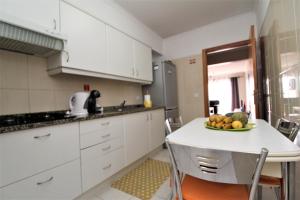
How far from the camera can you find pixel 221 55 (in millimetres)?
4445

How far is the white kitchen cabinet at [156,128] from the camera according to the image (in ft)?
8.80

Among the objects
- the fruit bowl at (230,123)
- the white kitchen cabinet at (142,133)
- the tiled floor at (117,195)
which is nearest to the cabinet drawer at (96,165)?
the tiled floor at (117,195)

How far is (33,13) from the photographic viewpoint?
4.65 feet

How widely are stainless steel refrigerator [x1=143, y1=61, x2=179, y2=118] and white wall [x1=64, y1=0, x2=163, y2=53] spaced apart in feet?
1.76

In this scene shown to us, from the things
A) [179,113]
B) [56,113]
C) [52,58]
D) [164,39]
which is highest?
[164,39]

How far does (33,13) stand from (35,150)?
122 centimetres

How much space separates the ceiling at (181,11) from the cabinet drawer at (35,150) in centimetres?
214

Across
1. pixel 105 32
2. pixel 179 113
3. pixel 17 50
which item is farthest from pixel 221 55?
pixel 17 50

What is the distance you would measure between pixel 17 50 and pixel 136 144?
176 cm

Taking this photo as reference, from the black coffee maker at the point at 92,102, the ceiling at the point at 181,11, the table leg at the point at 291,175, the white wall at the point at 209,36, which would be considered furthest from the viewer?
the white wall at the point at 209,36

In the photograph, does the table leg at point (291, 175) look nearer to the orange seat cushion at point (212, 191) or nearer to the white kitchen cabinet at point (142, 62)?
the orange seat cushion at point (212, 191)

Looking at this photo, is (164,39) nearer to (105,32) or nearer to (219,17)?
(219,17)

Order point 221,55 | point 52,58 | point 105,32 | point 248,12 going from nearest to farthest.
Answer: point 52,58 < point 105,32 < point 248,12 < point 221,55

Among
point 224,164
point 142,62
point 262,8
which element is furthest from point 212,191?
point 262,8
